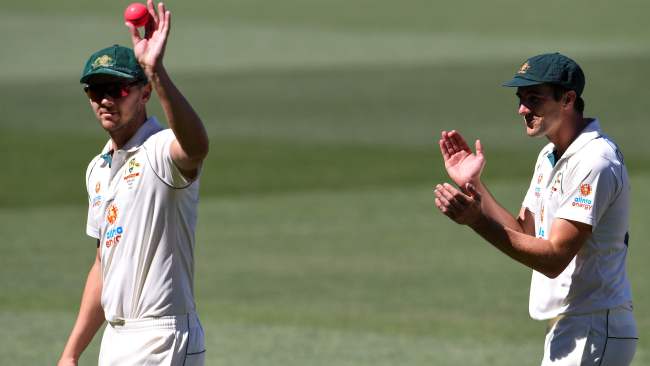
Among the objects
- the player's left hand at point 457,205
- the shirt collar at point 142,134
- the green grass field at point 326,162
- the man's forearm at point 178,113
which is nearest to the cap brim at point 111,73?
the shirt collar at point 142,134

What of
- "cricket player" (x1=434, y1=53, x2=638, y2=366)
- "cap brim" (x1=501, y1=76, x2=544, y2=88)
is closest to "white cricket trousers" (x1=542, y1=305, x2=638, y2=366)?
"cricket player" (x1=434, y1=53, x2=638, y2=366)

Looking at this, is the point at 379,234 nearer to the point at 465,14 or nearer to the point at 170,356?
the point at 170,356

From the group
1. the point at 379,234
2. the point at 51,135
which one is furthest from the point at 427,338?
the point at 51,135

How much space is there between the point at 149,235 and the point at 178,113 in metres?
0.80

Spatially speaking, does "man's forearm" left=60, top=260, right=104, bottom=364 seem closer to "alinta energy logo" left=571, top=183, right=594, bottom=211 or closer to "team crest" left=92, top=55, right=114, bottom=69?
"team crest" left=92, top=55, right=114, bottom=69

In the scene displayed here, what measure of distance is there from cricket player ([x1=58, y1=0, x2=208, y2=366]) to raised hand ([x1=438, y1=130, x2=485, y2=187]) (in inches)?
59.1

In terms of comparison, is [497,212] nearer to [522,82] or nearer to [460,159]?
[460,159]

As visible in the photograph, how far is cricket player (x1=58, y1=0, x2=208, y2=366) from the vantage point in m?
6.25

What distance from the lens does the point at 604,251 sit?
668 cm

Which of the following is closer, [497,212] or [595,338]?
[595,338]

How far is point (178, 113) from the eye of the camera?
5715 mm

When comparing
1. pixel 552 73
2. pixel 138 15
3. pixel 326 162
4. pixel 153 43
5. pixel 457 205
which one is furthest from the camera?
pixel 326 162

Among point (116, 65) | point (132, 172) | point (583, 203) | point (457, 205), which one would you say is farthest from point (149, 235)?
point (583, 203)

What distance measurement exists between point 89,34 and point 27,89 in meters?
7.45
